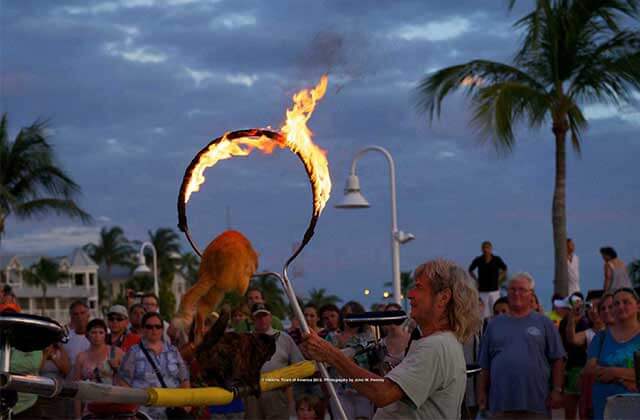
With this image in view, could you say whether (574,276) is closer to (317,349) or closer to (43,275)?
(317,349)

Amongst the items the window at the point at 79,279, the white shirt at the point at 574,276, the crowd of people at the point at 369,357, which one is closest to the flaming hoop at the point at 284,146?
the crowd of people at the point at 369,357

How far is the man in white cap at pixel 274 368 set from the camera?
30.7 ft

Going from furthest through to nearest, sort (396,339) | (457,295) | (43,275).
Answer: (43,275)
(396,339)
(457,295)

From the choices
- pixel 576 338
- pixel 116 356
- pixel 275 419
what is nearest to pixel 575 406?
pixel 576 338

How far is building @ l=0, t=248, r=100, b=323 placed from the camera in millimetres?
81000

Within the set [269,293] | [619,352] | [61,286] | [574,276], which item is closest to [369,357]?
[619,352]

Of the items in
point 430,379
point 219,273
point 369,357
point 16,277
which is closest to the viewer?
point 430,379

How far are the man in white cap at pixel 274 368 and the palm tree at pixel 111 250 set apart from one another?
8755cm

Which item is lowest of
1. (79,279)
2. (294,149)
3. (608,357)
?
(79,279)

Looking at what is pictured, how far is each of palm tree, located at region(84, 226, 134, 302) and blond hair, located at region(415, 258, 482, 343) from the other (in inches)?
3658

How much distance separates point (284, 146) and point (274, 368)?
3.98 m

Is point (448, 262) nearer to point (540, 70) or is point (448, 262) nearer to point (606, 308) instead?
point (606, 308)

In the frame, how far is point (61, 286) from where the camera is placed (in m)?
89.8

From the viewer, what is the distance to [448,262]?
4.96 m
